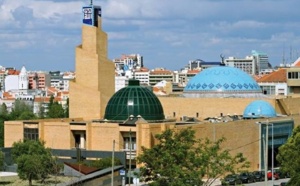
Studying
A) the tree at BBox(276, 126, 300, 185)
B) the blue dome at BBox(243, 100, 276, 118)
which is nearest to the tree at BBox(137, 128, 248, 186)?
the tree at BBox(276, 126, 300, 185)

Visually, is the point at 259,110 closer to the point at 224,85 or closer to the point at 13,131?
the point at 224,85

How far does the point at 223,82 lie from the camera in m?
78.5

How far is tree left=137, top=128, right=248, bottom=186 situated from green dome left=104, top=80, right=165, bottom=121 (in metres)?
17.7

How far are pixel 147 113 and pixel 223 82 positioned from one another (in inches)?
632

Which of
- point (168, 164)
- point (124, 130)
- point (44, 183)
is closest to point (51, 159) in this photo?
point (44, 183)

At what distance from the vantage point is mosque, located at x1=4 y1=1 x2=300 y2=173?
6209 cm

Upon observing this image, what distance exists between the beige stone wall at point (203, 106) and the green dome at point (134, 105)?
9711mm

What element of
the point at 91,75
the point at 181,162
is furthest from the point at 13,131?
the point at 181,162

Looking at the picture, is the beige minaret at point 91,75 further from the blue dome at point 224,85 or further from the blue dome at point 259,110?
the blue dome at point 259,110

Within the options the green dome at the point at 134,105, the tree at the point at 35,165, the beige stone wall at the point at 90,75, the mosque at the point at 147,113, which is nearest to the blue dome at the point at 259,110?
the mosque at the point at 147,113

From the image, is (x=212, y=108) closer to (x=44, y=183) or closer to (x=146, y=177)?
(x=44, y=183)

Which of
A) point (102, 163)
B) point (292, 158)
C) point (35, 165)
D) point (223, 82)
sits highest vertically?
point (223, 82)

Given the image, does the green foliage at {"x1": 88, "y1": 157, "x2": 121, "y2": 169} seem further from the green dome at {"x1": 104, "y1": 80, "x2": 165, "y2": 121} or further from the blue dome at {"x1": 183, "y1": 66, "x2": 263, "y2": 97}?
the blue dome at {"x1": 183, "y1": 66, "x2": 263, "y2": 97}

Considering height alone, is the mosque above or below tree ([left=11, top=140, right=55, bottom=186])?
above
